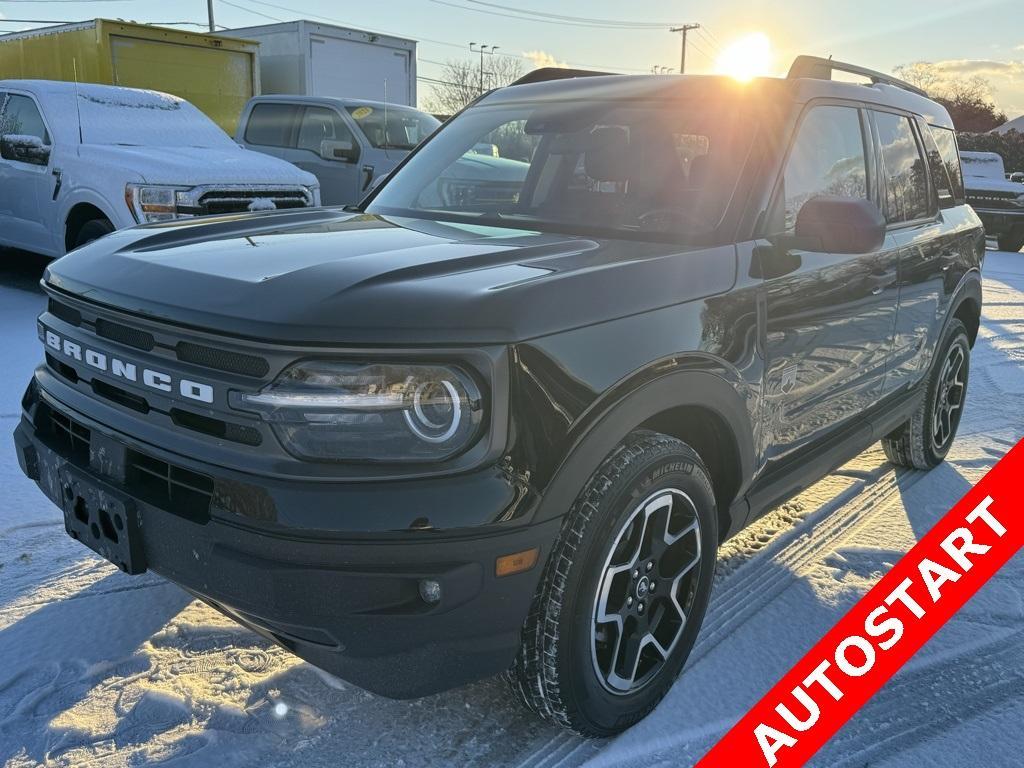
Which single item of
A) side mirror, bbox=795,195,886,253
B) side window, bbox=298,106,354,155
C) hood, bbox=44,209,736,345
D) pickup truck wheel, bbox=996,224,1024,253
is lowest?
pickup truck wheel, bbox=996,224,1024,253

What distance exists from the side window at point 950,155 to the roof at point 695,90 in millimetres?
337

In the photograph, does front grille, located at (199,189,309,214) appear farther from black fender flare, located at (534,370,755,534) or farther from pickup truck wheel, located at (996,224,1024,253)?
pickup truck wheel, located at (996,224,1024,253)

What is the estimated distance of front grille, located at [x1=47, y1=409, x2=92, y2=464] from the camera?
229cm

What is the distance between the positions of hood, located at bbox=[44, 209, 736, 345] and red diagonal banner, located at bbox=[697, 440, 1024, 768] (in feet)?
3.95

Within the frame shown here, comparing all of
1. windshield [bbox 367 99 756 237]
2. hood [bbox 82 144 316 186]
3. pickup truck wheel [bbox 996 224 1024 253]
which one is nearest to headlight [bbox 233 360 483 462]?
windshield [bbox 367 99 756 237]

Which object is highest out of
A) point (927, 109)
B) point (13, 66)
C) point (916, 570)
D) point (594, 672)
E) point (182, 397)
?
point (13, 66)

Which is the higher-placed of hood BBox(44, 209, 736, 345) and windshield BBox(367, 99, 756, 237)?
windshield BBox(367, 99, 756, 237)

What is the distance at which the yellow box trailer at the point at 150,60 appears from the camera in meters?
12.0

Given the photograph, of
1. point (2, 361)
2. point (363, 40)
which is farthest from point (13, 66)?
point (2, 361)

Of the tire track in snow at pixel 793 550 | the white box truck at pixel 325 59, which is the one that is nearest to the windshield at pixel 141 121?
the white box truck at pixel 325 59

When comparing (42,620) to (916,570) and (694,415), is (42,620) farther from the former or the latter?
(916,570)

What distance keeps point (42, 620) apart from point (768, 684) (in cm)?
227

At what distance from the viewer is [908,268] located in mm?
3600

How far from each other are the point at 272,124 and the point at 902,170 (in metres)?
8.76
